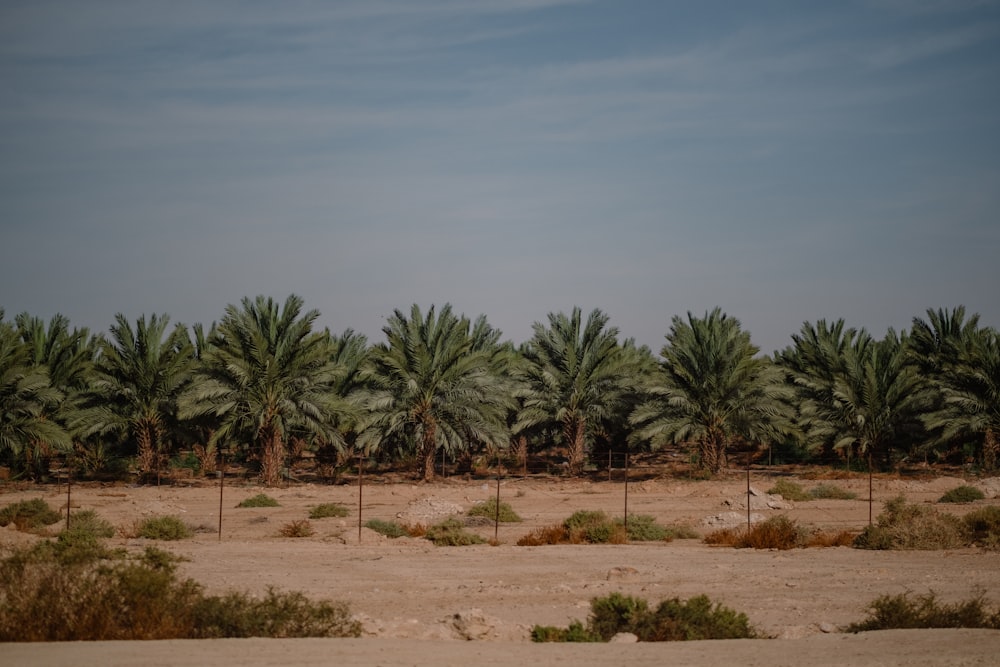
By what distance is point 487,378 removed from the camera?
40188mm

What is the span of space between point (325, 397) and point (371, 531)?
1362 cm

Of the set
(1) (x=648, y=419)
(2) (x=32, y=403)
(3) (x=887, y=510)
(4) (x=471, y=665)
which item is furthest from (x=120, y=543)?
(1) (x=648, y=419)

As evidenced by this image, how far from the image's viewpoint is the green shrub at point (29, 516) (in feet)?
83.3

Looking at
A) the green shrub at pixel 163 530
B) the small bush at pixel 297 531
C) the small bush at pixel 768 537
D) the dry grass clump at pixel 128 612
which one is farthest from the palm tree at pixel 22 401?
the dry grass clump at pixel 128 612

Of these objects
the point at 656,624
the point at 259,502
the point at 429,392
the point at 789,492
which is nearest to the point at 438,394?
the point at 429,392

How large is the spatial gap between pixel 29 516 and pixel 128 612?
52.1ft

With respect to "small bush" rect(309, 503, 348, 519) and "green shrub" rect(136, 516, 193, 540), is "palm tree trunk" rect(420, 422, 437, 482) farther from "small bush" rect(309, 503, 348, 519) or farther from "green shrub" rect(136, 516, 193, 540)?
"green shrub" rect(136, 516, 193, 540)

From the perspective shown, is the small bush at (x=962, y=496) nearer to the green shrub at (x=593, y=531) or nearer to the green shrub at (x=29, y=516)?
the green shrub at (x=593, y=531)

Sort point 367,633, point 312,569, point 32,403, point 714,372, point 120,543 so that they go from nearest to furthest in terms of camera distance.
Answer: point 367,633 → point 312,569 → point 120,543 → point 32,403 → point 714,372

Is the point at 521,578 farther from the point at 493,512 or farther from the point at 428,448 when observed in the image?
the point at 428,448

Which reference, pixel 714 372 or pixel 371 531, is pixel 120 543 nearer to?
pixel 371 531

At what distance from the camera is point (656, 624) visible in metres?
13.9

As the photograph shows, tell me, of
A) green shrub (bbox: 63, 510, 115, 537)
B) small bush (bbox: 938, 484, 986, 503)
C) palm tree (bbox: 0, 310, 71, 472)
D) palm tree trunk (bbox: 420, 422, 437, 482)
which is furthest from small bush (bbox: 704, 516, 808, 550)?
palm tree (bbox: 0, 310, 71, 472)

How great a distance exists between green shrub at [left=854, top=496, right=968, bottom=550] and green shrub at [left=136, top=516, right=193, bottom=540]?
16370 millimetres
